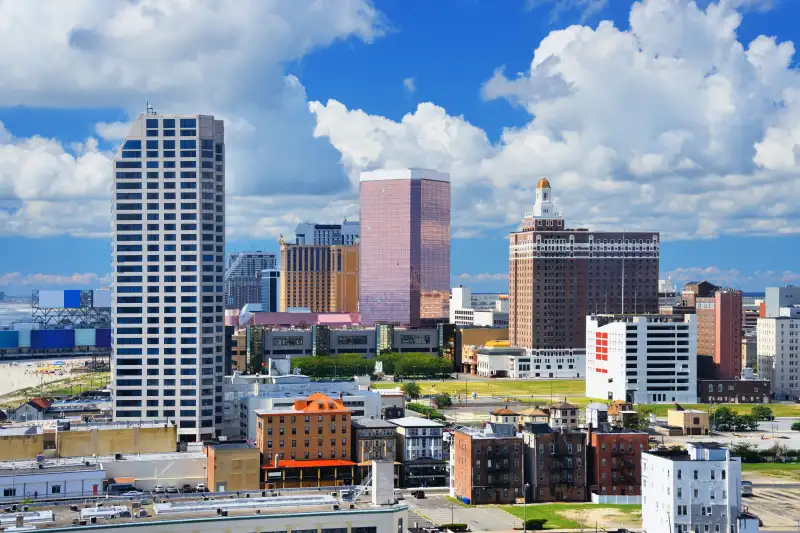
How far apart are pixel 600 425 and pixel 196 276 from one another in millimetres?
52780

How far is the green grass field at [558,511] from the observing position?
106m

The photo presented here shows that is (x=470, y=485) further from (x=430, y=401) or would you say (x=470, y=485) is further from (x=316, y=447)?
(x=430, y=401)

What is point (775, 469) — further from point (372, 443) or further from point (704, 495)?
point (704, 495)

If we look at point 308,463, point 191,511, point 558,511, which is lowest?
point 558,511

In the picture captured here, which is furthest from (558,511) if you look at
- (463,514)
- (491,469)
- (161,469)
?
(161,469)

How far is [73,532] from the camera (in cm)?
6256

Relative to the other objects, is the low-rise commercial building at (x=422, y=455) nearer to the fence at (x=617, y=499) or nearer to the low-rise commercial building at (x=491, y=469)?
the low-rise commercial building at (x=491, y=469)

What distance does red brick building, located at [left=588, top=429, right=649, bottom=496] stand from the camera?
118m

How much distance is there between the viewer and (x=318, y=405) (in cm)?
12488

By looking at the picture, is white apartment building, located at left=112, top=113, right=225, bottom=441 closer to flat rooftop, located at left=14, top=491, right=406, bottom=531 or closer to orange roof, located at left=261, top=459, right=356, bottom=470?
orange roof, located at left=261, top=459, right=356, bottom=470

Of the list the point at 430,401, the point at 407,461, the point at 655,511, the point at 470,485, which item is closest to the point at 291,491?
the point at 655,511

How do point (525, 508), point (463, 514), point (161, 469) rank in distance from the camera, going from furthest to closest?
point (463, 514), point (525, 508), point (161, 469)

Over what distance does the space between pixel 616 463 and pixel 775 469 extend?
28603 millimetres

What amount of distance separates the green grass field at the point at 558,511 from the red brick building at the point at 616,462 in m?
2.65
